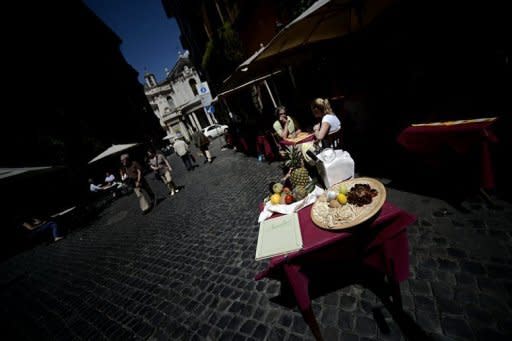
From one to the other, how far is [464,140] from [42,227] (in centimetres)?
1303

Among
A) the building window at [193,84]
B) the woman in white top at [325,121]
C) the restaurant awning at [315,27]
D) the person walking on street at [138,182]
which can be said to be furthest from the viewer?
the building window at [193,84]

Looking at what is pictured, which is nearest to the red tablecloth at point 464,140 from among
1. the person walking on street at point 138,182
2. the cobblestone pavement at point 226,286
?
the cobblestone pavement at point 226,286

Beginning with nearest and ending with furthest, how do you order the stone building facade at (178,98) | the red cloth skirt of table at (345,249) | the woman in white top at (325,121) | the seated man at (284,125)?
the red cloth skirt of table at (345,249)
the woman in white top at (325,121)
the seated man at (284,125)
the stone building facade at (178,98)

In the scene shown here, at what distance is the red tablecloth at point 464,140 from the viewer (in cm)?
258

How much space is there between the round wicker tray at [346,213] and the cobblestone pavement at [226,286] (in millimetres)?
1207

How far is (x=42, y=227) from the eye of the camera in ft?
29.5

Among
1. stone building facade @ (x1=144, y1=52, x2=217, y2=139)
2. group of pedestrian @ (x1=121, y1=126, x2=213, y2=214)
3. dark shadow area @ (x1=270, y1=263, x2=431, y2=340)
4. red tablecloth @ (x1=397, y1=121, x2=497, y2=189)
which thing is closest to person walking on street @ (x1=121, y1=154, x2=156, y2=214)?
group of pedestrian @ (x1=121, y1=126, x2=213, y2=214)

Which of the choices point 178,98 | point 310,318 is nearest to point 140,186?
point 310,318

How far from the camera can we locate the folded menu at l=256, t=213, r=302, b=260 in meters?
1.70

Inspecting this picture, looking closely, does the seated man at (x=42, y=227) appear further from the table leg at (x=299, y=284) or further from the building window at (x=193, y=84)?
the building window at (x=193, y=84)

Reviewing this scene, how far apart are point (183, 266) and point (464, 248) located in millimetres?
4183

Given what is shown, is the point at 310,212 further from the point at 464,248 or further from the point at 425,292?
the point at 464,248

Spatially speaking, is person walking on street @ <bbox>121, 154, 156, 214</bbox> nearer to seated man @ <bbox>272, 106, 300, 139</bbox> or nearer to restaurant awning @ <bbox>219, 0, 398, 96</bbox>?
restaurant awning @ <bbox>219, 0, 398, 96</bbox>

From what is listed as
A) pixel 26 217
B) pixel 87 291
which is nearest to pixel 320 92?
pixel 87 291
